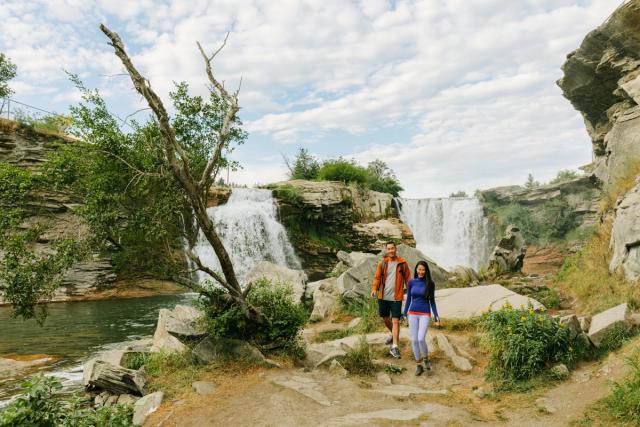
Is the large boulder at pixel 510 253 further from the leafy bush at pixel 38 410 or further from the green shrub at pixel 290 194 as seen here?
the leafy bush at pixel 38 410

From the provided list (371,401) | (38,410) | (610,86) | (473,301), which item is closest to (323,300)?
(473,301)

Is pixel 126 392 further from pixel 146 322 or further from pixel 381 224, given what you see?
pixel 381 224

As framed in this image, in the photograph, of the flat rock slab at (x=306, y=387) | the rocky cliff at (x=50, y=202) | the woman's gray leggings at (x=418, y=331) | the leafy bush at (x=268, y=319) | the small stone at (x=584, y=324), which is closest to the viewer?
the flat rock slab at (x=306, y=387)

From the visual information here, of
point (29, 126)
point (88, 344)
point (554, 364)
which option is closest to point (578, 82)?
point (554, 364)

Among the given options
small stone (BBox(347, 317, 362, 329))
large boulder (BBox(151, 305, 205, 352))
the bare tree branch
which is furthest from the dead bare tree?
small stone (BBox(347, 317, 362, 329))

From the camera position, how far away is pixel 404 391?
246 inches

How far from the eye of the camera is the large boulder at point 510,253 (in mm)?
17578

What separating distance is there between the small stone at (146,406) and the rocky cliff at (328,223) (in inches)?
792

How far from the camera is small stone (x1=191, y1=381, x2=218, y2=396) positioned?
631 centimetres

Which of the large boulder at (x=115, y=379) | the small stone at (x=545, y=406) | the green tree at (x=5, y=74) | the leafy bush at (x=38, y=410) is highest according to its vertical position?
the green tree at (x=5, y=74)

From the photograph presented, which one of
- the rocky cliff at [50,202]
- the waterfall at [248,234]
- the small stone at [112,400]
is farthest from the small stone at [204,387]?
the rocky cliff at [50,202]

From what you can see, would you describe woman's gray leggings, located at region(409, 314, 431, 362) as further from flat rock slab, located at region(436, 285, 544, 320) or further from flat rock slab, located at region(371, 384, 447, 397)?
flat rock slab, located at region(436, 285, 544, 320)

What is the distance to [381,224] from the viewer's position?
27.0 metres

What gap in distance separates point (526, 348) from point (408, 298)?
77.1 inches
